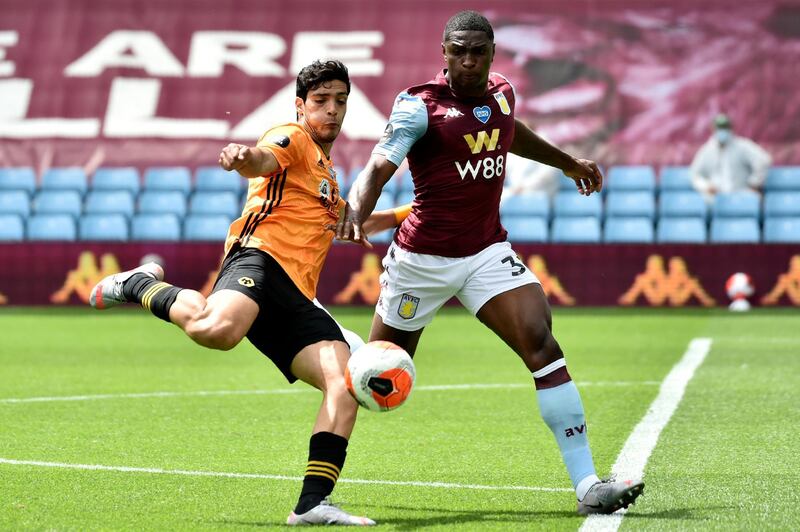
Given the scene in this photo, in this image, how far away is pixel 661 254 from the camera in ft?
61.3

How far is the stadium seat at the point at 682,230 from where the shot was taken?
20.0m

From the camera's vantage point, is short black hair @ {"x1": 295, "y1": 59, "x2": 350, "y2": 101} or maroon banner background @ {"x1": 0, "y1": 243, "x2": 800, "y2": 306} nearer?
short black hair @ {"x1": 295, "y1": 59, "x2": 350, "y2": 101}

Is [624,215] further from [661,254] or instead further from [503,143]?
[503,143]

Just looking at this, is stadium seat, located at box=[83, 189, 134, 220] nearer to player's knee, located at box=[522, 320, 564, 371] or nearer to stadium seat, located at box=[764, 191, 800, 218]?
stadium seat, located at box=[764, 191, 800, 218]

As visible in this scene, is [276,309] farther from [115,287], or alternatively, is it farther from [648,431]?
[648,431]

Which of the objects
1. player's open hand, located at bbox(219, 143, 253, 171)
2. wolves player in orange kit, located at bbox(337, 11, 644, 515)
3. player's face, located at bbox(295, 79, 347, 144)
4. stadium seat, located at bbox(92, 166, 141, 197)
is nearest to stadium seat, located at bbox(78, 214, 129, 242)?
stadium seat, located at bbox(92, 166, 141, 197)

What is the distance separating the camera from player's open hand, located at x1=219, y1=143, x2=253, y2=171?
5.84m

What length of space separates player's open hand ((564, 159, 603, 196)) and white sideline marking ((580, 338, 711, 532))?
1.49 m

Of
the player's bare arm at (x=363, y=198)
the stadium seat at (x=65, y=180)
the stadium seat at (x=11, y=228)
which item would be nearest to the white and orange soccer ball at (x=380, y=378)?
the player's bare arm at (x=363, y=198)

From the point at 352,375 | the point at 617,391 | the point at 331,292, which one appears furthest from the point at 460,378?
the point at 331,292

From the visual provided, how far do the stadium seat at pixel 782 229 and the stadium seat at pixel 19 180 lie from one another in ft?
38.0

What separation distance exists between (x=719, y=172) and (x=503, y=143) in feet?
47.9

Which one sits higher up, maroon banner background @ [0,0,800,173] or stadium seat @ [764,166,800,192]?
maroon banner background @ [0,0,800,173]

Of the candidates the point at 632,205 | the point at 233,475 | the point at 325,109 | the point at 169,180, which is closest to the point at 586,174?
the point at 325,109
